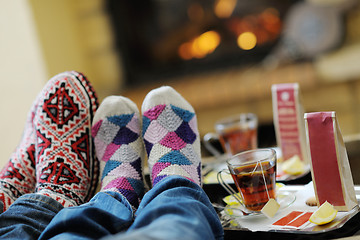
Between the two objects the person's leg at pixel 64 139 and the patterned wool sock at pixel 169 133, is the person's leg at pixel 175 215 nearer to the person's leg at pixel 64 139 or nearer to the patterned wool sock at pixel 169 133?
the patterned wool sock at pixel 169 133

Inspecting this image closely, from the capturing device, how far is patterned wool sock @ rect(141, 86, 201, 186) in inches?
35.4

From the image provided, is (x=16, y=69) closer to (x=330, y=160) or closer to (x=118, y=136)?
(x=118, y=136)

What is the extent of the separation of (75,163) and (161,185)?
39 cm

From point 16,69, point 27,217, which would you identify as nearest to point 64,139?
point 27,217

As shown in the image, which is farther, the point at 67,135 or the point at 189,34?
the point at 189,34

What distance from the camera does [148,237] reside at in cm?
50

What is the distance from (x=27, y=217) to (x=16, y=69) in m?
1.59

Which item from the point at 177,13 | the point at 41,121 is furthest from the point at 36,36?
the point at 41,121

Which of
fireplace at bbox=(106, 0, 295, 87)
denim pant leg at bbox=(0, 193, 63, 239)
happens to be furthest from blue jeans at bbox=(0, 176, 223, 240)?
fireplace at bbox=(106, 0, 295, 87)

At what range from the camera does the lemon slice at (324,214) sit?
25.8 inches

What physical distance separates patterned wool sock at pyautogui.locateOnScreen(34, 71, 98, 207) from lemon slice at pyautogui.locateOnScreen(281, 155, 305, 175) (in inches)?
16.6

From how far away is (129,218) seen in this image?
68 centimetres

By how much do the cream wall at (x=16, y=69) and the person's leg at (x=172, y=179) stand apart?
1307 millimetres

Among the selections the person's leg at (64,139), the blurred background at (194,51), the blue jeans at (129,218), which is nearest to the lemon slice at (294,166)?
the blue jeans at (129,218)
